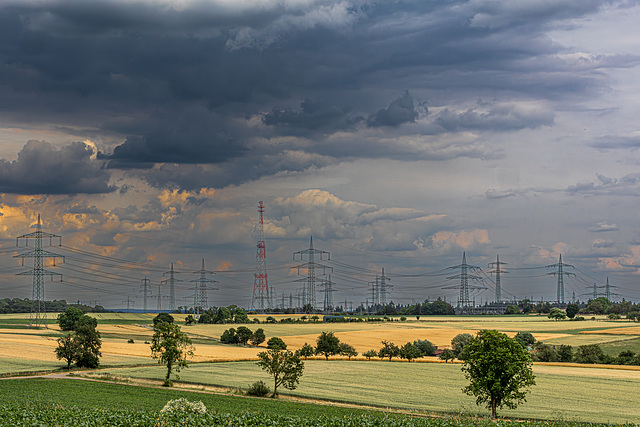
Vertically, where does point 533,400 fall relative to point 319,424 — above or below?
below

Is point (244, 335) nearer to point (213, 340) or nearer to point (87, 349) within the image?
point (213, 340)

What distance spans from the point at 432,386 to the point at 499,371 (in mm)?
21824

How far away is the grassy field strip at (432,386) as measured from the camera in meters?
67.6

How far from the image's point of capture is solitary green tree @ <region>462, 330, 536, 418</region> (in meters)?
66.1

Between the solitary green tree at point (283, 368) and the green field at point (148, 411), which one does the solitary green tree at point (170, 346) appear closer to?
the green field at point (148, 411)

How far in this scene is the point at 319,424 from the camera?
3756cm

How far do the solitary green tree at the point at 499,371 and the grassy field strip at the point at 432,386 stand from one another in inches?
80.8

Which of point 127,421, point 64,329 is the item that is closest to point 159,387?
point 127,421

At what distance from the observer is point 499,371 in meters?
67.2

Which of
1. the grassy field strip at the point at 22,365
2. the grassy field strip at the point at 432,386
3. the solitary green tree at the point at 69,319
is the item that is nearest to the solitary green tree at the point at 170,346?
the grassy field strip at the point at 432,386

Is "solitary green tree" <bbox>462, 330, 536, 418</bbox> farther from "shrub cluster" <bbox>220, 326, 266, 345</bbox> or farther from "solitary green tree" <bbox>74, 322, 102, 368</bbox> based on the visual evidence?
"shrub cluster" <bbox>220, 326, 266, 345</bbox>

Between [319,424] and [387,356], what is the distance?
334ft

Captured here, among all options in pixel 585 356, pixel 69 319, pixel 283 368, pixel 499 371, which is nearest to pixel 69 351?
pixel 283 368

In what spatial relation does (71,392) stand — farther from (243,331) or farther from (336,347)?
(243,331)
